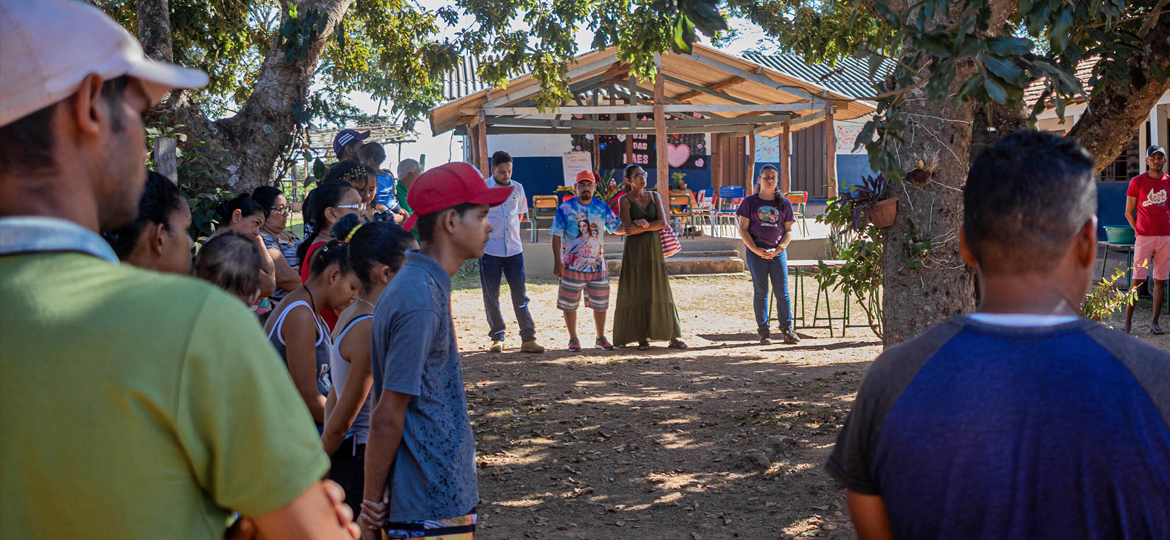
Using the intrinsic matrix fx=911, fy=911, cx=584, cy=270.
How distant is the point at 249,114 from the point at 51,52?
210 inches

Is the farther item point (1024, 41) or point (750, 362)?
point (750, 362)

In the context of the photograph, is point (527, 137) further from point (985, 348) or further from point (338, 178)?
point (985, 348)

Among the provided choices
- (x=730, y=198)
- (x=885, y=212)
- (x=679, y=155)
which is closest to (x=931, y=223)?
(x=885, y=212)

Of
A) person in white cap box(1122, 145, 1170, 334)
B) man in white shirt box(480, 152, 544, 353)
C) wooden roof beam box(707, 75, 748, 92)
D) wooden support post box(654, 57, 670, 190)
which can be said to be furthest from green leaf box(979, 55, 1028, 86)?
wooden roof beam box(707, 75, 748, 92)

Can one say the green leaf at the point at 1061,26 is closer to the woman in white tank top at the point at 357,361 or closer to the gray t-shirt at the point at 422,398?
the gray t-shirt at the point at 422,398

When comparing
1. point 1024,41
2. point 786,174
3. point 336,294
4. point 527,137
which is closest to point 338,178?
point 336,294

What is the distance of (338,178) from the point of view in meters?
5.49

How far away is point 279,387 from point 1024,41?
264 centimetres

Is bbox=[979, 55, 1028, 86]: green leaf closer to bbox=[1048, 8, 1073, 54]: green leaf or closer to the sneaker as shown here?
bbox=[1048, 8, 1073, 54]: green leaf

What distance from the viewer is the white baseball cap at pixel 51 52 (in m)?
0.98

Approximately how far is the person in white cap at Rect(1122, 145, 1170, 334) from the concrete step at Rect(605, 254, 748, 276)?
22.9 ft

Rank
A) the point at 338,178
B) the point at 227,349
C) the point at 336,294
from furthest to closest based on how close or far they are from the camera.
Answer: the point at 338,178 → the point at 336,294 → the point at 227,349

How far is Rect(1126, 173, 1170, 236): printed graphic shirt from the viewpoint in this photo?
364 inches

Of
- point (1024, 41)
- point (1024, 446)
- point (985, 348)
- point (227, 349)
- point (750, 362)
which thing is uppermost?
point (1024, 41)
